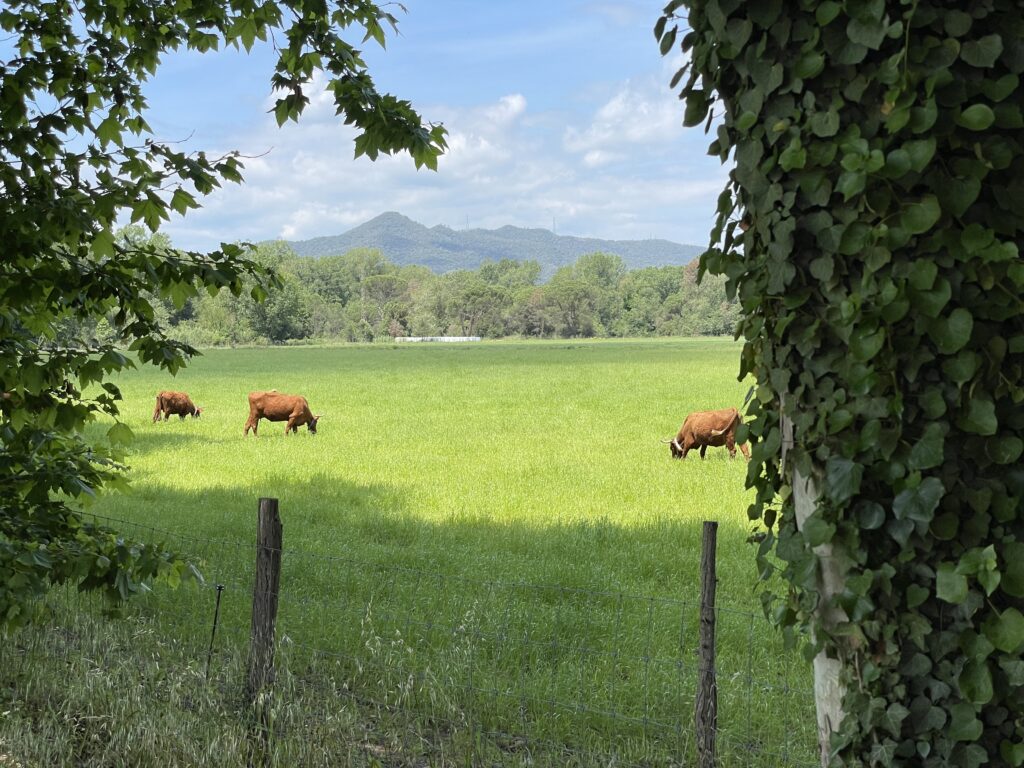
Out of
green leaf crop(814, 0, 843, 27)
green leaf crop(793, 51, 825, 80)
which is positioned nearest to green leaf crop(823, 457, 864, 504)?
green leaf crop(793, 51, 825, 80)

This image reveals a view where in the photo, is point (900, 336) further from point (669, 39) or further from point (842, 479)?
point (669, 39)

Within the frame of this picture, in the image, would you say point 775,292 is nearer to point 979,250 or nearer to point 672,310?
point 979,250

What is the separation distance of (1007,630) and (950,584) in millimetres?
223

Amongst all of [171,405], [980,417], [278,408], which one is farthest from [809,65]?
[171,405]

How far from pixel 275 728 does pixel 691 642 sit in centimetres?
424

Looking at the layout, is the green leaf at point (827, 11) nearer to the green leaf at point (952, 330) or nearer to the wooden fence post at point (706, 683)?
the green leaf at point (952, 330)

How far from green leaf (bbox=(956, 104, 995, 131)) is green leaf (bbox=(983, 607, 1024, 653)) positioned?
135cm

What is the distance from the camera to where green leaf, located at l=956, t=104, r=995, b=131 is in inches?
95.5

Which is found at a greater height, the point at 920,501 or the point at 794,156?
the point at 794,156

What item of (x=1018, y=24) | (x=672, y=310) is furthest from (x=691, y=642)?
(x=672, y=310)

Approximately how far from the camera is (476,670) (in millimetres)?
7102

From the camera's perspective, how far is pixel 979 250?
2.50m

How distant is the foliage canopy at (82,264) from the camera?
4691mm

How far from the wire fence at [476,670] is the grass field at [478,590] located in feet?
0.09
